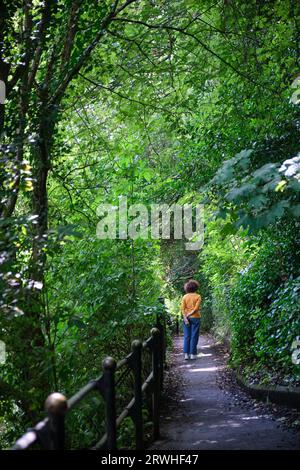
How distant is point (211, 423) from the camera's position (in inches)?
268

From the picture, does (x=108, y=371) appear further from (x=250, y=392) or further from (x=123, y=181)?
(x=250, y=392)

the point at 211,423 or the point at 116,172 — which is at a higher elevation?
the point at 116,172

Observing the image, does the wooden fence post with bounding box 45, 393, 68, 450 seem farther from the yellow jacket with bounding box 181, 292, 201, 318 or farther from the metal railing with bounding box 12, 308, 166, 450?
the yellow jacket with bounding box 181, 292, 201, 318

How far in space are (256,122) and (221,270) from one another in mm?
7423

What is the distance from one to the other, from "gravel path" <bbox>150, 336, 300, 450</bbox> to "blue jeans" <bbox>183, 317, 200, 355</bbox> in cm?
173

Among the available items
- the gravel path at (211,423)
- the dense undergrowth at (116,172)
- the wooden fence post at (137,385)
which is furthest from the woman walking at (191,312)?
the wooden fence post at (137,385)

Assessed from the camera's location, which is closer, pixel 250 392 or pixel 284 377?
pixel 284 377

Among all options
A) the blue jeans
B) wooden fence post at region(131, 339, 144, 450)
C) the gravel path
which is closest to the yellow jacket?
the blue jeans

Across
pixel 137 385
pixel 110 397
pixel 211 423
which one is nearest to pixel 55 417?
pixel 110 397

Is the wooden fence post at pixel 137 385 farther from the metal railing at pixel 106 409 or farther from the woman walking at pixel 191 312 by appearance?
the woman walking at pixel 191 312

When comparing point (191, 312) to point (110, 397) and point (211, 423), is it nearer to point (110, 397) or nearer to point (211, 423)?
point (211, 423)

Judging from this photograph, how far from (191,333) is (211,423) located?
6008 millimetres
